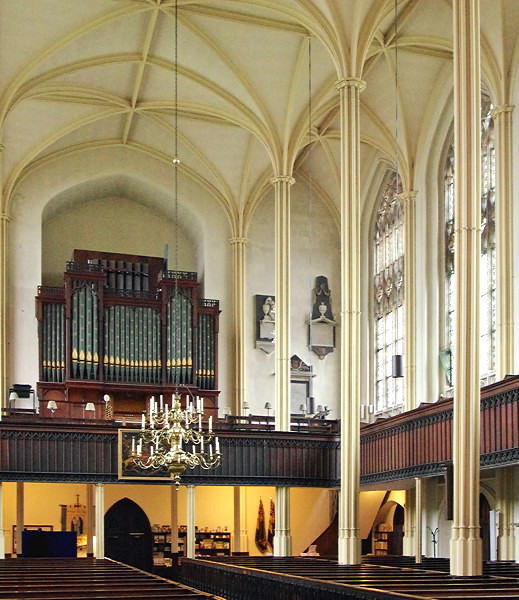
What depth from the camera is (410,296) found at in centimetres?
2978

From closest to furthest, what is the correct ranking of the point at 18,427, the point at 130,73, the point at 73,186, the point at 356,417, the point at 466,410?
1. the point at 466,410
2. the point at 356,417
3. the point at 18,427
4. the point at 130,73
5. the point at 73,186

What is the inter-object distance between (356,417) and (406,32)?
1054cm

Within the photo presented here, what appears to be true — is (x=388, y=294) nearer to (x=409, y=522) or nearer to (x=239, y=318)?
(x=239, y=318)

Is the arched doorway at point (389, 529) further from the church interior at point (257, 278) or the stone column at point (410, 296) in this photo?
the stone column at point (410, 296)

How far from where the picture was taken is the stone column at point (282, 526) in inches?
1061

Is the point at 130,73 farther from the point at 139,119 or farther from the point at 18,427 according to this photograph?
the point at 18,427

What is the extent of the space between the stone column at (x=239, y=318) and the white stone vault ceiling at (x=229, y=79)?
89 cm

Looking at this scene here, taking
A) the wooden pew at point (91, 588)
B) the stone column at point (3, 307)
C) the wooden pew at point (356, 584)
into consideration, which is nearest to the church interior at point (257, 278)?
the stone column at point (3, 307)

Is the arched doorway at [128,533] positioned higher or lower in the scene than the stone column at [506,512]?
lower

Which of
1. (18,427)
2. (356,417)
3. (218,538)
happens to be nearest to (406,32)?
(356,417)

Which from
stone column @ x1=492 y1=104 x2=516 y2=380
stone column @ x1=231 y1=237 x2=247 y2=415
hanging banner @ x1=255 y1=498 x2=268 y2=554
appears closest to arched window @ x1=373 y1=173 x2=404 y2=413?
stone column @ x1=231 y1=237 x2=247 y2=415

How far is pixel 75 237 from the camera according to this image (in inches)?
1393

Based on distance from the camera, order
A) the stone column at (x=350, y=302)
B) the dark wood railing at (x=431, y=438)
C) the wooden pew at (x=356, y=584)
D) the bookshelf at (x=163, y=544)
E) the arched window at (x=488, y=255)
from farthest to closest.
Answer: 1. the bookshelf at (x=163, y=544)
2. the arched window at (x=488, y=255)
3. the stone column at (x=350, y=302)
4. the dark wood railing at (x=431, y=438)
5. the wooden pew at (x=356, y=584)

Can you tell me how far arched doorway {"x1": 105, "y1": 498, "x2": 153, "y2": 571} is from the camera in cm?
3291
